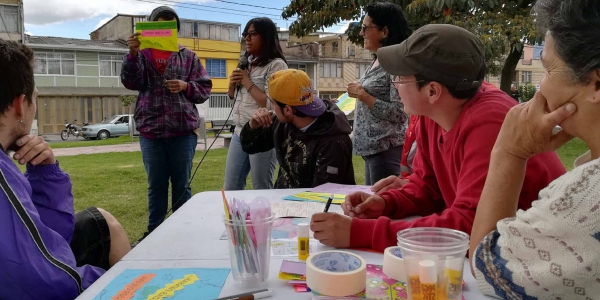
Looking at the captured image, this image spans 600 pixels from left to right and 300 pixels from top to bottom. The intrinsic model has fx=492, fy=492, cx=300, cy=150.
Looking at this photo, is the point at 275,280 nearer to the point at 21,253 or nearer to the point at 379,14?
the point at 21,253

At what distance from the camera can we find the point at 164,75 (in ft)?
11.7

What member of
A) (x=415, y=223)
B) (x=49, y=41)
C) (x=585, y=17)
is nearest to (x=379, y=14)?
(x=415, y=223)

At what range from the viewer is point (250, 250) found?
3.93 feet

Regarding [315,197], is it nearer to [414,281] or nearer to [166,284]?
[166,284]

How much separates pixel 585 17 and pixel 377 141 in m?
2.16

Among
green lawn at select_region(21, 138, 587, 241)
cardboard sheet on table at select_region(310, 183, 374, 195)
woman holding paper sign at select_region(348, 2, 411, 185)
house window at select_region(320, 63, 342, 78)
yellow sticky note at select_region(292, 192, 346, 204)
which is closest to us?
yellow sticky note at select_region(292, 192, 346, 204)

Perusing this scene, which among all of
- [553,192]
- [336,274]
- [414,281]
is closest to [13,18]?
[336,274]

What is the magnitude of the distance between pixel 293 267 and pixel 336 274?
→ 225 mm

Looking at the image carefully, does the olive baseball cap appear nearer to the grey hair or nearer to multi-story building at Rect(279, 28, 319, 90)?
the grey hair

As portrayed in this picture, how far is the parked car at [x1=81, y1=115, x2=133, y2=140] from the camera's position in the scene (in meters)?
23.4

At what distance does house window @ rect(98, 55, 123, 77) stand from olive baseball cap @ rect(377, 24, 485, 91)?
29808mm

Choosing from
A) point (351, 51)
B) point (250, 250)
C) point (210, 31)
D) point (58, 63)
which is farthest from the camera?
point (351, 51)

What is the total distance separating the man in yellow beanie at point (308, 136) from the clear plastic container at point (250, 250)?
1.43 metres

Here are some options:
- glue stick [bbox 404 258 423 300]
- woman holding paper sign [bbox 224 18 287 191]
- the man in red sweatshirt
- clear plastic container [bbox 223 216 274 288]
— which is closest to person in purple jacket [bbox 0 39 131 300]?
clear plastic container [bbox 223 216 274 288]
